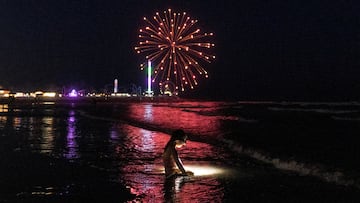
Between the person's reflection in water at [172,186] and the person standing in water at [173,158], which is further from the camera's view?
the person standing in water at [173,158]

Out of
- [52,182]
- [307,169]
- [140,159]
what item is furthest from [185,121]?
[52,182]

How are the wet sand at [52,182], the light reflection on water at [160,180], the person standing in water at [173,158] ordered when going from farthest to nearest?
the person standing in water at [173,158], the light reflection on water at [160,180], the wet sand at [52,182]

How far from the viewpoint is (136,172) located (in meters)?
13.0

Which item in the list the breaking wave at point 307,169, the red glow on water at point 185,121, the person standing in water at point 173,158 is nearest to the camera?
the person standing in water at point 173,158

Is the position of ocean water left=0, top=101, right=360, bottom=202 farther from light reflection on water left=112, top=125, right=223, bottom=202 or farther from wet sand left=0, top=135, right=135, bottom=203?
wet sand left=0, top=135, right=135, bottom=203

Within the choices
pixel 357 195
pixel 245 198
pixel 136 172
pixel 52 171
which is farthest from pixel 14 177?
pixel 357 195

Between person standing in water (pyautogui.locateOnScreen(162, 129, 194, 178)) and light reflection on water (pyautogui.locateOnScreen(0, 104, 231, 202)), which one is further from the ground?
person standing in water (pyautogui.locateOnScreen(162, 129, 194, 178))

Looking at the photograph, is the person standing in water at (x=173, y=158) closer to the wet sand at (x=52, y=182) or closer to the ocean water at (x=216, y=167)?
the ocean water at (x=216, y=167)

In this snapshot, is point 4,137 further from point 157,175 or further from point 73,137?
point 157,175

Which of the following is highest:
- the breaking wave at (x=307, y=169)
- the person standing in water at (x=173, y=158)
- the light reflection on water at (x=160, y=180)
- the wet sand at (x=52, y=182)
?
the person standing in water at (x=173, y=158)

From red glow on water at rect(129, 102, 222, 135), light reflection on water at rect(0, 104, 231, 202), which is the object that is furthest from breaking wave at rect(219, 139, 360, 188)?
red glow on water at rect(129, 102, 222, 135)

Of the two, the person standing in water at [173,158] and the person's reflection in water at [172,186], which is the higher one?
the person standing in water at [173,158]

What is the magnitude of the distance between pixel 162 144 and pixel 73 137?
4928 mm

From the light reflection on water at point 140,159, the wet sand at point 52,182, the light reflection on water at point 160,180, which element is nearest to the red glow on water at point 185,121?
the light reflection on water at point 140,159
